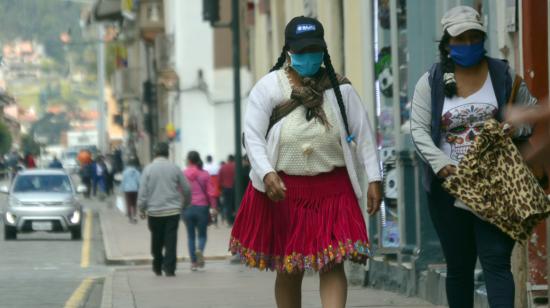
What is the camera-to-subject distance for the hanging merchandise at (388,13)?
16.2m

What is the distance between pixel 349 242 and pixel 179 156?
182 ft

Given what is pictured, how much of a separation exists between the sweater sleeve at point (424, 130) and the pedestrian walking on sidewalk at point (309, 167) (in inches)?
10.1

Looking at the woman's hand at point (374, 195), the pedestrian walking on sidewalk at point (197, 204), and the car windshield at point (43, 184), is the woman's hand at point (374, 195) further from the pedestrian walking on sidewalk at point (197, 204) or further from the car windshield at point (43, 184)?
the car windshield at point (43, 184)

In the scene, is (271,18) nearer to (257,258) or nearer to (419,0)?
(419,0)

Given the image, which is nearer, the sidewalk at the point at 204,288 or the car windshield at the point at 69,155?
the sidewalk at the point at 204,288

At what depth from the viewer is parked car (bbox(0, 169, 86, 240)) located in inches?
1336

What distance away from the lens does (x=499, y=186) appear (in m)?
8.63

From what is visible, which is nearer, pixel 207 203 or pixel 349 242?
pixel 349 242

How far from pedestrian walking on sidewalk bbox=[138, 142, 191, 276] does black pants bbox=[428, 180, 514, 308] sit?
12255 millimetres

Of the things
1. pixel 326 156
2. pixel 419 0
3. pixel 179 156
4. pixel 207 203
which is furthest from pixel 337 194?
pixel 179 156

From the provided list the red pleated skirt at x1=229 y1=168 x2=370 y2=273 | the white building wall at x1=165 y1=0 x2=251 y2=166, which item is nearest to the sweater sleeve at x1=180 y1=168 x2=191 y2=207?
the red pleated skirt at x1=229 y1=168 x2=370 y2=273

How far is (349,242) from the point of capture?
8977 mm

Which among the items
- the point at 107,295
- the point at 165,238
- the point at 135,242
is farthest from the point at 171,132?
the point at 107,295

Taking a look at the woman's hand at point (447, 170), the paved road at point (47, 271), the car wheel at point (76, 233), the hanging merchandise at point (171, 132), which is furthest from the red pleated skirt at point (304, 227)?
the hanging merchandise at point (171, 132)
